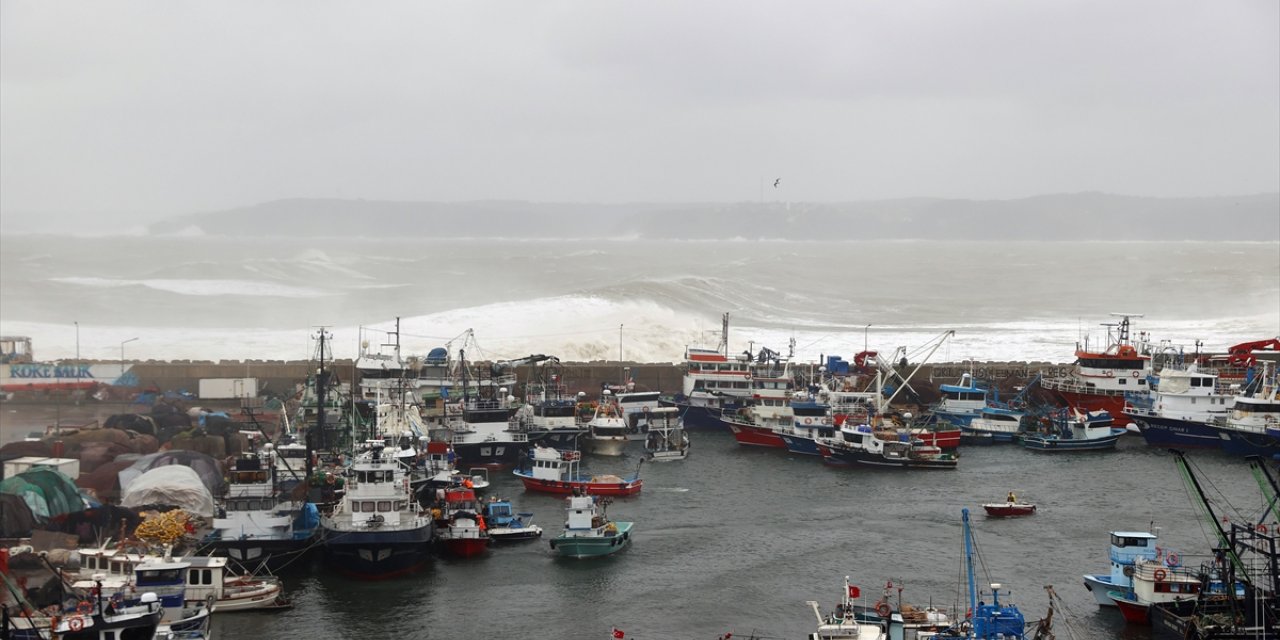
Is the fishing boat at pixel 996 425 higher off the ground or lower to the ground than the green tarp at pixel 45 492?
higher

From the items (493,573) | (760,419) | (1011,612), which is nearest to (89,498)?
(493,573)

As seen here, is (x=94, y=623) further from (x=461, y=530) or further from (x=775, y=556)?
(x=775, y=556)

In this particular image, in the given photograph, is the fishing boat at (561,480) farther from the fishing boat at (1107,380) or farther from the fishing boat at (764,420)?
the fishing boat at (1107,380)

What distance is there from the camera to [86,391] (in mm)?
47344

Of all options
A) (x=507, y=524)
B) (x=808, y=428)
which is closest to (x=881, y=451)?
(x=808, y=428)

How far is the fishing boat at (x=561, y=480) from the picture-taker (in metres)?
36.4

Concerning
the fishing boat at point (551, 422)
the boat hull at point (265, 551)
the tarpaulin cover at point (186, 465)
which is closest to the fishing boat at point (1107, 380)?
the fishing boat at point (551, 422)

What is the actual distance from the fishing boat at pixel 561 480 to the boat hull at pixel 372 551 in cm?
824

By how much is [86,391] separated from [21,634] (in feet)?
97.4

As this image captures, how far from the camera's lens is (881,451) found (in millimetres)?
41625

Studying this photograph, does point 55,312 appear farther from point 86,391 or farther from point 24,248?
point 24,248

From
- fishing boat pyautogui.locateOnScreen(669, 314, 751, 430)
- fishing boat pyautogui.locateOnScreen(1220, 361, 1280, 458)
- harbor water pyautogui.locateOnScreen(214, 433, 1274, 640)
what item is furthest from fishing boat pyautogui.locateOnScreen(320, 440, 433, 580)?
fishing boat pyautogui.locateOnScreen(1220, 361, 1280, 458)

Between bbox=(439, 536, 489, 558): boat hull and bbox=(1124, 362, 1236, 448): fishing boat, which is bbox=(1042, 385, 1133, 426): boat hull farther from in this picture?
bbox=(439, 536, 489, 558): boat hull

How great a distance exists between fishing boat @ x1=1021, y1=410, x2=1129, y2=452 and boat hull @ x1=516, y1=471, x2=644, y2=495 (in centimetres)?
1571
